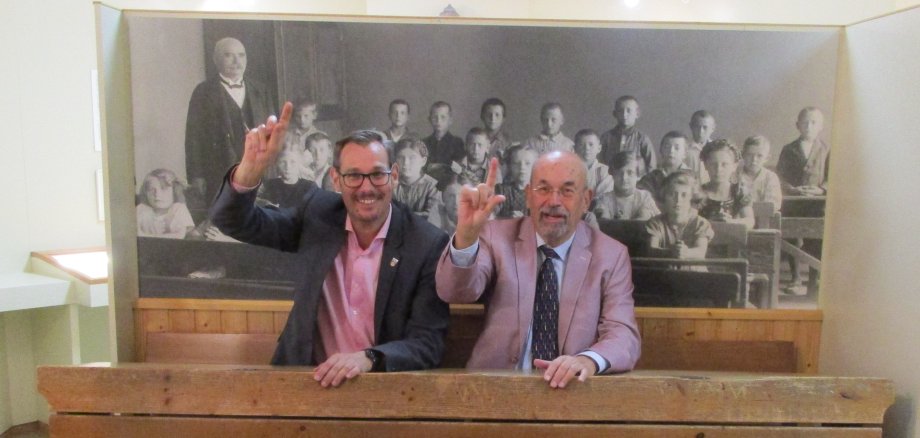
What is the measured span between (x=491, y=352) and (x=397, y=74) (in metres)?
1.02

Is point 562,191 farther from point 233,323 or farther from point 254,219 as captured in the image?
point 233,323

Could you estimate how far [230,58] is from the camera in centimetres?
220

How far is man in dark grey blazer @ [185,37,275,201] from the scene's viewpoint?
220 centimetres

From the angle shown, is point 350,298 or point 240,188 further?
point 350,298

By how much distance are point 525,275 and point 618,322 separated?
33 centimetres

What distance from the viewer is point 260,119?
7.34 ft

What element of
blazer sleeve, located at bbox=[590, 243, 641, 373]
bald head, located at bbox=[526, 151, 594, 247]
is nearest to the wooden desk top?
blazer sleeve, located at bbox=[590, 243, 641, 373]

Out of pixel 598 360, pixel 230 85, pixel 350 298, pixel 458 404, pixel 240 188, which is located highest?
pixel 230 85

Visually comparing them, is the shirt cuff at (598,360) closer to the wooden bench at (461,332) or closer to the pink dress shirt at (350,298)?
the wooden bench at (461,332)

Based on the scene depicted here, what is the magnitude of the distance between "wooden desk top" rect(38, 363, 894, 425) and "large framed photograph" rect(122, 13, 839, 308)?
602 mm

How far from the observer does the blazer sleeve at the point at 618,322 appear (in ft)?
6.16

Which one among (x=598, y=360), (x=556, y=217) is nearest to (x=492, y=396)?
(x=598, y=360)

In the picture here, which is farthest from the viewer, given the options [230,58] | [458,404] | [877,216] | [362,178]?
[230,58]

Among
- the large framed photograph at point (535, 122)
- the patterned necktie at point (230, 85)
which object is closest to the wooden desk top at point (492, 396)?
the large framed photograph at point (535, 122)
